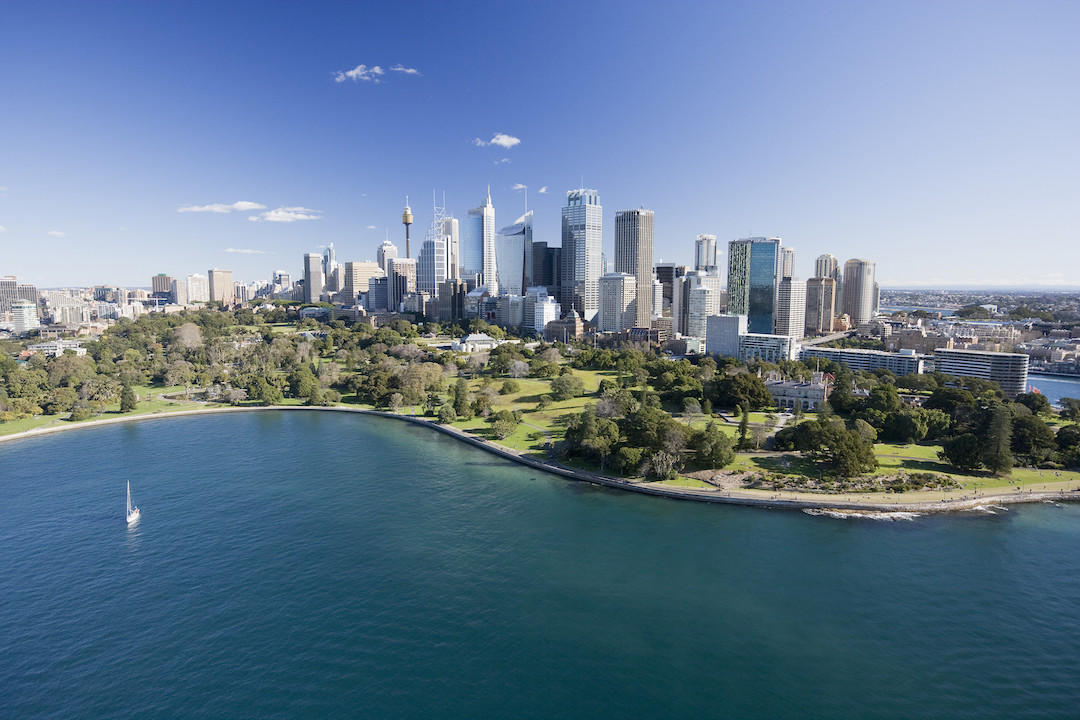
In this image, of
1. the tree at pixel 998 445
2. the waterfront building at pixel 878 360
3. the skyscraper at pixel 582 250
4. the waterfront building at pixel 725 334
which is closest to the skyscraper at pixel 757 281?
the waterfront building at pixel 725 334

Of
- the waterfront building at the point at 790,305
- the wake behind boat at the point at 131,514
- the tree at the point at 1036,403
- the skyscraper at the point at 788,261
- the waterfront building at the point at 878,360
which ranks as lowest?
the wake behind boat at the point at 131,514

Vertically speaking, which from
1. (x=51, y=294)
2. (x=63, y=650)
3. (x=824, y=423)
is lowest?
(x=63, y=650)

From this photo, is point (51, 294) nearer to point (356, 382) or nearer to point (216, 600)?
point (356, 382)

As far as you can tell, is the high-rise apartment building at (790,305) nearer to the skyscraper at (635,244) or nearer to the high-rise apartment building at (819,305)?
the high-rise apartment building at (819,305)

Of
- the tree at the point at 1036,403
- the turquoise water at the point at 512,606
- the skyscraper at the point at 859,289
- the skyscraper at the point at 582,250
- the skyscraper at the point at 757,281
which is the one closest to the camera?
the turquoise water at the point at 512,606

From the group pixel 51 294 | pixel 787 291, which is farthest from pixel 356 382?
pixel 51 294

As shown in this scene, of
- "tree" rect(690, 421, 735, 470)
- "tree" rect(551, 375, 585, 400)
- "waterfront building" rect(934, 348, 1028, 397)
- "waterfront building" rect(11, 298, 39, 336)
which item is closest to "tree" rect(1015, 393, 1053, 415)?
"waterfront building" rect(934, 348, 1028, 397)
